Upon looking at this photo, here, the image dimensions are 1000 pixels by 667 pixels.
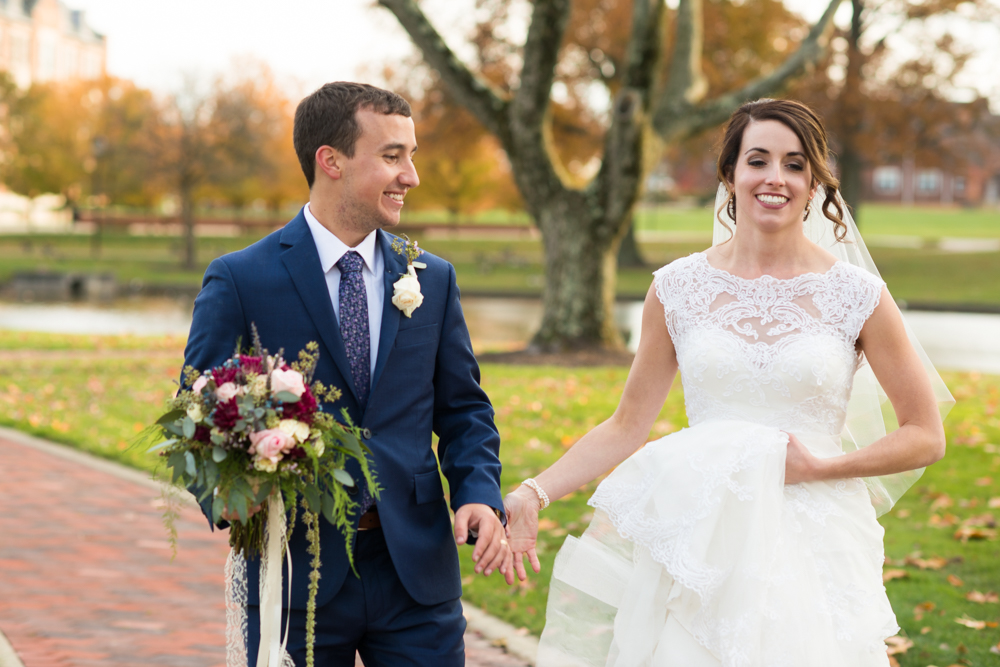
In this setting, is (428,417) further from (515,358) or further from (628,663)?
(515,358)

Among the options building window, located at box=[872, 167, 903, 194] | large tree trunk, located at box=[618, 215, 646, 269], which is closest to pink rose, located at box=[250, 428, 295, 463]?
large tree trunk, located at box=[618, 215, 646, 269]

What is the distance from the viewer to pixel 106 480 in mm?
8109

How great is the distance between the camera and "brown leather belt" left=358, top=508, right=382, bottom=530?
8.91 feet

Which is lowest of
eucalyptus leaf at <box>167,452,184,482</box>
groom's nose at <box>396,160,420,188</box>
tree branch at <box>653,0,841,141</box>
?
eucalyptus leaf at <box>167,452,184,482</box>

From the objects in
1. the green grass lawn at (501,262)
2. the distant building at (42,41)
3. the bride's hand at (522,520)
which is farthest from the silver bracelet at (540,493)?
the distant building at (42,41)

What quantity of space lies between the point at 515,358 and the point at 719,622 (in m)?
11.8

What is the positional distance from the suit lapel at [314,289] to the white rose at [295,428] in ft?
1.14

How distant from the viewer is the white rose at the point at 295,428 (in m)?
2.30

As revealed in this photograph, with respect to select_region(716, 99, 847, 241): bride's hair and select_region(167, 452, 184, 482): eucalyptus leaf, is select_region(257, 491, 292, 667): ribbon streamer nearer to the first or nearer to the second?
select_region(167, 452, 184, 482): eucalyptus leaf

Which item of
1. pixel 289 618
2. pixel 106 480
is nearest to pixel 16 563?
pixel 106 480

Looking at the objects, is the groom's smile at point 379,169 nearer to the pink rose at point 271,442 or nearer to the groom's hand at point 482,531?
the pink rose at point 271,442

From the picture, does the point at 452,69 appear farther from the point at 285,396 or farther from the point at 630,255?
the point at 630,255

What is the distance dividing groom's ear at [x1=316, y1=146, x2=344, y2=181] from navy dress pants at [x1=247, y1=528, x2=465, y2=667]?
3.25 feet

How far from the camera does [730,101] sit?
48.0 ft
